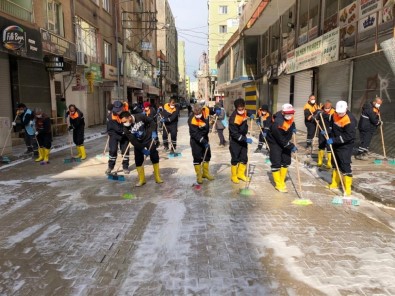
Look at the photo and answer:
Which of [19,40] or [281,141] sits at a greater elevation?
[19,40]

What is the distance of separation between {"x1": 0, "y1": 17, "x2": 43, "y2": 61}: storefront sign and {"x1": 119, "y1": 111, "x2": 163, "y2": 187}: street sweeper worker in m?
7.05

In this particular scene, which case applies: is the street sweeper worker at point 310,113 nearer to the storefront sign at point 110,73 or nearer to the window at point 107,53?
the storefront sign at point 110,73

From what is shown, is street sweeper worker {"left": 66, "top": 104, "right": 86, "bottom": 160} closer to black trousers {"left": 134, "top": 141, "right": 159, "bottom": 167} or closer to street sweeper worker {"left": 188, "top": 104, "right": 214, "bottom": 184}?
black trousers {"left": 134, "top": 141, "right": 159, "bottom": 167}

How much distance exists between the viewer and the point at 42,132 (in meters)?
9.92

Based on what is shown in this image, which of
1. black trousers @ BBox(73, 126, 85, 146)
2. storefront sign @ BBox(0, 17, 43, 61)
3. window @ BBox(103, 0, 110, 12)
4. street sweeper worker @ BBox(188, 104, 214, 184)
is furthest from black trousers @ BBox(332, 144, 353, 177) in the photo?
window @ BBox(103, 0, 110, 12)

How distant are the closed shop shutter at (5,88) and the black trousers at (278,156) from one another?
1103 cm

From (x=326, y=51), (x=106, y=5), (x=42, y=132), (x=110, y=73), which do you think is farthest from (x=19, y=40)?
(x=106, y=5)

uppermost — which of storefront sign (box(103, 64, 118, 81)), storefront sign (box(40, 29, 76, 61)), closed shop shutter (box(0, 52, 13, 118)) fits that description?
storefront sign (box(40, 29, 76, 61))

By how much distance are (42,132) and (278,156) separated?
646 centimetres

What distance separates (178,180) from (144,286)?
4438 millimetres

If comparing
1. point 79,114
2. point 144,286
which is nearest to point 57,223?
point 144,286

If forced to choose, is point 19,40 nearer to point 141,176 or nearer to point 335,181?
point 141,176

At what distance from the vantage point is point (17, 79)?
14.4m

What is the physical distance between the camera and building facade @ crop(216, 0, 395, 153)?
10.2 m
